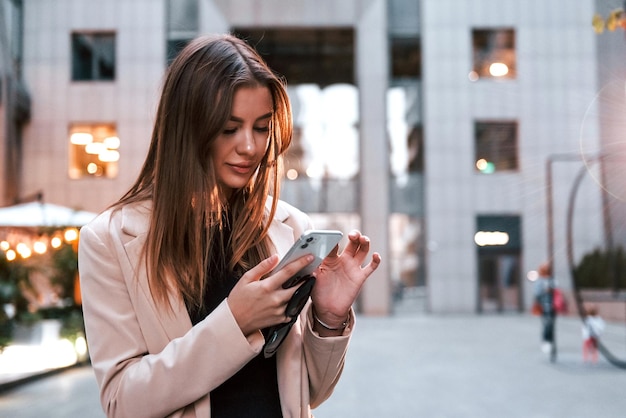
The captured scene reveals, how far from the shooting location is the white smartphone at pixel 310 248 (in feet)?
4.33

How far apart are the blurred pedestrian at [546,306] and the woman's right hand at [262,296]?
493 inches

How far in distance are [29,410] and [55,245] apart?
5345 mm

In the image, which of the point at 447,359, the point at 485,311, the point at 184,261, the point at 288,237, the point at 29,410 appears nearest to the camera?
the point at 184,261

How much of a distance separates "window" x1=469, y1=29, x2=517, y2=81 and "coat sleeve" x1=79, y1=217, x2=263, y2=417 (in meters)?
25.3

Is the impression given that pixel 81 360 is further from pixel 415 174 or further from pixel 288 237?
pixel 415 174

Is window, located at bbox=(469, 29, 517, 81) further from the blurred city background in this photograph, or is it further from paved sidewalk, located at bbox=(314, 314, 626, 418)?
paved sidewalk, located at bbox=(314, 314, 626, 418)

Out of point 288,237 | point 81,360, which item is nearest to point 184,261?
point 288,237

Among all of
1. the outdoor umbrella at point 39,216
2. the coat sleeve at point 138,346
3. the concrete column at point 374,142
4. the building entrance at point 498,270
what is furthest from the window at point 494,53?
the coat sleeve at point 138,346

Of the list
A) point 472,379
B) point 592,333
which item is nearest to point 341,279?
point 472,379

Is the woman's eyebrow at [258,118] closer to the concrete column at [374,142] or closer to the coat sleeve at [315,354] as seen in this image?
the coat sleeve at [315,354]

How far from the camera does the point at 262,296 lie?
137cm

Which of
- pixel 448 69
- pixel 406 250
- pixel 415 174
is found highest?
pixel 448 69

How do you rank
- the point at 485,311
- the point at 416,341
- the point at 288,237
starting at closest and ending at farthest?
the point at 288,237 → the point at 416,341 → the point at 485,311

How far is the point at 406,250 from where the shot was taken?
25125 mm
